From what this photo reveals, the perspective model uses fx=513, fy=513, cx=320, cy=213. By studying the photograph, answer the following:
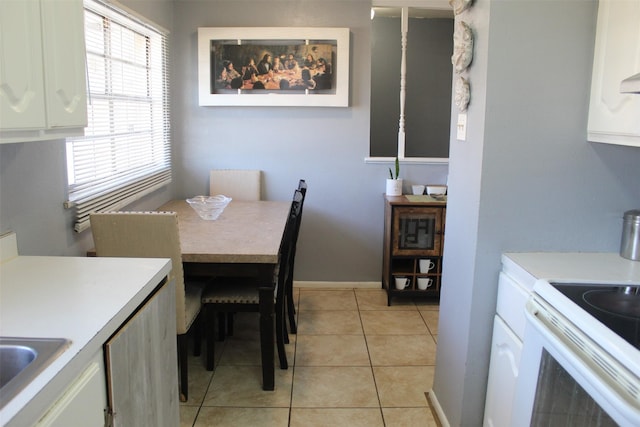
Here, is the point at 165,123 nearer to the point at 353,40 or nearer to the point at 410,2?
the point at 353,40

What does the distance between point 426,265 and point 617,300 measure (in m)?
2.20

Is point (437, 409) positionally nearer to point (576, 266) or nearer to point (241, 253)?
point (576, 266)

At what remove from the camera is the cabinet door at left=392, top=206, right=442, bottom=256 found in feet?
12.0

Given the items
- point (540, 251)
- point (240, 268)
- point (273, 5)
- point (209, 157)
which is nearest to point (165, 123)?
point (209, 157)

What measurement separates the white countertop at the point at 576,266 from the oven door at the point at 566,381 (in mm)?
175

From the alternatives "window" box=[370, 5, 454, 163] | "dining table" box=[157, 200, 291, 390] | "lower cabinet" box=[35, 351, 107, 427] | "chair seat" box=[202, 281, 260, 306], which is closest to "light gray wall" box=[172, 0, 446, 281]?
"window" box=[370, 5, 454, 163]

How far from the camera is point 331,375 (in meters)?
2.77

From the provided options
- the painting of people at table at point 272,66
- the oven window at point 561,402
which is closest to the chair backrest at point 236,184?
the painting of people at table at point 272,66

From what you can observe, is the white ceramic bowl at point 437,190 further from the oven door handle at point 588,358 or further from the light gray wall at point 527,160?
the oven door handle at point 588,358

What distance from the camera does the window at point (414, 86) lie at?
4.39 metres

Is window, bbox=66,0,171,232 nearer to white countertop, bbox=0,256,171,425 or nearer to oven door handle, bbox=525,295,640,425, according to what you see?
white countertop, bbox=0,256,171,425

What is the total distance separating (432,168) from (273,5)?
1708 mm

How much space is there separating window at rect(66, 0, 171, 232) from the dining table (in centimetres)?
44

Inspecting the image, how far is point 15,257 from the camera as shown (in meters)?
1.78
